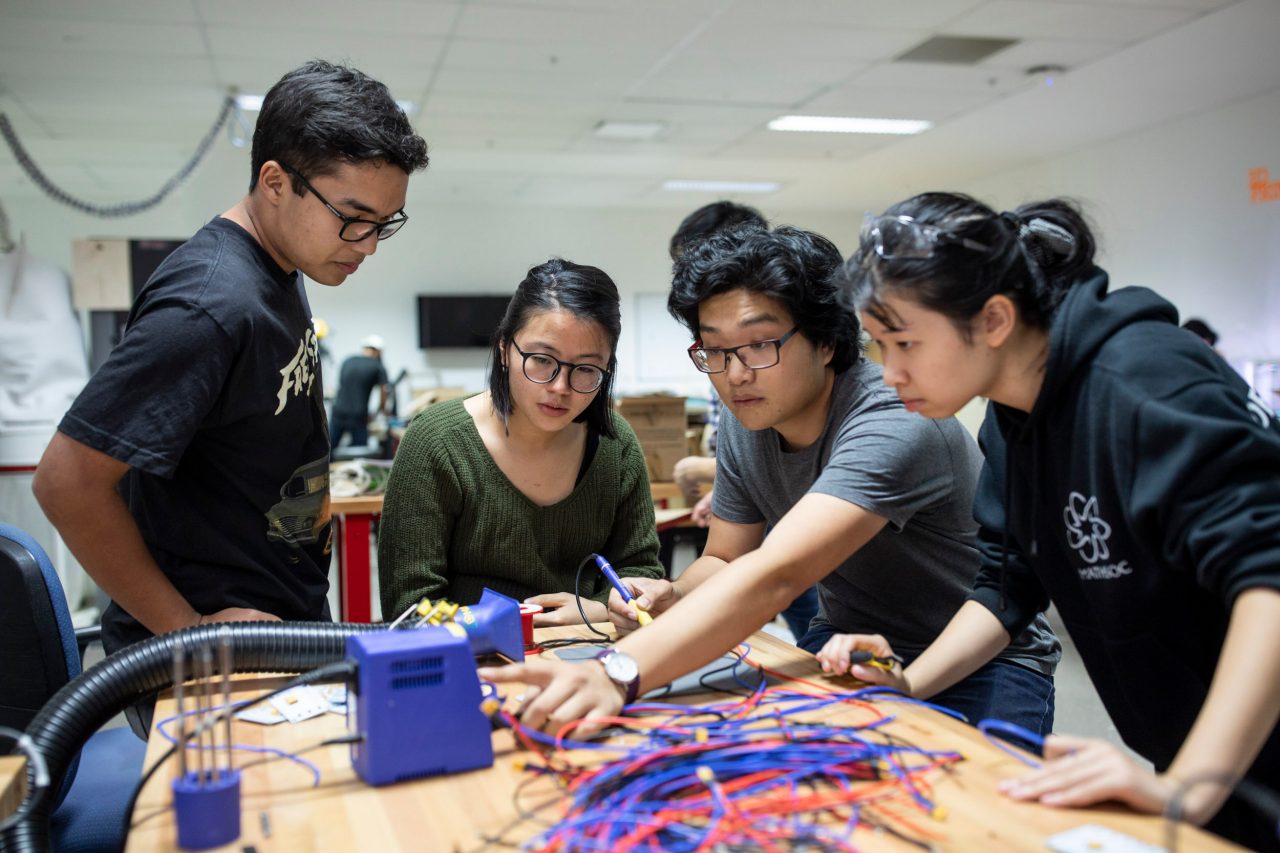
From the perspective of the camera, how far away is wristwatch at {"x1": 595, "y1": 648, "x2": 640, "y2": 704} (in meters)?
1.13

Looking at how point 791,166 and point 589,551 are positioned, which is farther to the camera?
point 791,166

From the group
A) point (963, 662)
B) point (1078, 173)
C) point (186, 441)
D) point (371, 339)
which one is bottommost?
point (963, 662)

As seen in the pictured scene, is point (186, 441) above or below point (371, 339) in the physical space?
below

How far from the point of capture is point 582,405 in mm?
1771

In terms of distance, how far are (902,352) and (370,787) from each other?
0.77 meters

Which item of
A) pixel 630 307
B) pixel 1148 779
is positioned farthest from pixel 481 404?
pixel 630 307

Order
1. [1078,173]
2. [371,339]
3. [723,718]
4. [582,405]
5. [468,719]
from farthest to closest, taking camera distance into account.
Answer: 1. [371,339]
2. [1078,173]
3. [582,405]
4. [723,718]
5. [468,719]

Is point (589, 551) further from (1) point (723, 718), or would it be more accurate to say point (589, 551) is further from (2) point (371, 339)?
(2) point (371, 339)

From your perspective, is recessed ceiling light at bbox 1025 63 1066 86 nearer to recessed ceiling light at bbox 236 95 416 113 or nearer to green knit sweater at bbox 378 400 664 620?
recessed ceiling light at bbox 236 95 416 113

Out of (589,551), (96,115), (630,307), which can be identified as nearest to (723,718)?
(589,551)

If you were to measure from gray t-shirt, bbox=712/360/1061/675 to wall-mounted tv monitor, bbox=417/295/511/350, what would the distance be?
9.37 meters

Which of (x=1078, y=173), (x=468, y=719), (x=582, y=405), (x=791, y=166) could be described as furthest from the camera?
(x=791, y=166)

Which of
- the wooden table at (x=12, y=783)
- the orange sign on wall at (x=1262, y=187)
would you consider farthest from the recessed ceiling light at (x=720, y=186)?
the wooden table at (x=12, y=783)

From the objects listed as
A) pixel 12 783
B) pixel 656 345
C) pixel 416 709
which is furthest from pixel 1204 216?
pixel 12 783
